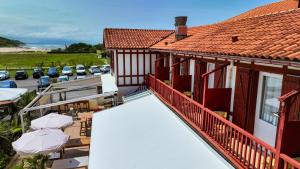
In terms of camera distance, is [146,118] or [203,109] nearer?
[203,109]

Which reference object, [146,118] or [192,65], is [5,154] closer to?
[146,118]

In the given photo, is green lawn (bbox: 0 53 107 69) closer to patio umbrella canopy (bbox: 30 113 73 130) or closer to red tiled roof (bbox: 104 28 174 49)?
red tiled roof (bbox: 104 28 174 49)

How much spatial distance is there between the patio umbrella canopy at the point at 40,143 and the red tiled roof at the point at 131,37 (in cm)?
759

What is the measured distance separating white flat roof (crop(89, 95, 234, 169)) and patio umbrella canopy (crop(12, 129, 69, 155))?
6.65 feet

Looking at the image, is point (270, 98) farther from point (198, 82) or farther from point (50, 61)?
point (50, 61)

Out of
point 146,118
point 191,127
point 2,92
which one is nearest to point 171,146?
point 191,127

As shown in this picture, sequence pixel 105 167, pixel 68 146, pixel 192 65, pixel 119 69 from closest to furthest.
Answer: pixel 105 167
pixel 192 65
pixel 68 146
pixel 119 69

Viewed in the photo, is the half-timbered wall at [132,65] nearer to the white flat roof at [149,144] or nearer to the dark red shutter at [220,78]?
the white flat roof at [149,144]

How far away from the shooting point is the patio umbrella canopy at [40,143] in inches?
466

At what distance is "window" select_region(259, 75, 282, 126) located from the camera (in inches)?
298

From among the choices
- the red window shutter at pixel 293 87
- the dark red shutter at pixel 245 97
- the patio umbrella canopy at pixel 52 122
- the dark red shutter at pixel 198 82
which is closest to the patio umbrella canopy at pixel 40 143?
the patio umbrella canopy at pixel 52 122

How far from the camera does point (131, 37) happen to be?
20250mm

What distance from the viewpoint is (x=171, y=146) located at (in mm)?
Answer: 8539

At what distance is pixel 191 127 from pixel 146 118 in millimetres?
2638
